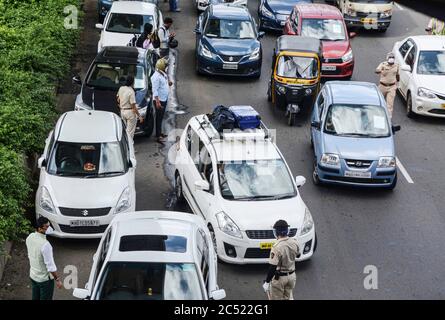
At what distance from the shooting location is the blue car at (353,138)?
55.2 ft

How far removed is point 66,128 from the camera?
15.4 meters

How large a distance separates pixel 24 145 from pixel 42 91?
8.16 ft

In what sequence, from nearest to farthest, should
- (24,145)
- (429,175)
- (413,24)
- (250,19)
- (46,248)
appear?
(46,248)
(24,145)
(429,175)
(250,19)
(413,24)

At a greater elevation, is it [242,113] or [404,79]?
[242,113]

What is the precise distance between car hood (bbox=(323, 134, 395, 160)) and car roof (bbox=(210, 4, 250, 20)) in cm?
845

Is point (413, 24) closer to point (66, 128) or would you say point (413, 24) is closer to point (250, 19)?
point (250, 19)

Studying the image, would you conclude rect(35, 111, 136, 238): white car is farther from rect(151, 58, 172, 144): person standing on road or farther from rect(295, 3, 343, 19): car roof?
rect(295, 3, 343, 19): car roof

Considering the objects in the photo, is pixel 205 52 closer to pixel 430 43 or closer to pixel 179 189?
pixel 430 43

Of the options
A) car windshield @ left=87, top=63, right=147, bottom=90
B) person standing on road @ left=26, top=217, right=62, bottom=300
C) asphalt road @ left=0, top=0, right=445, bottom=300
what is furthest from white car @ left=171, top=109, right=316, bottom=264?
car windshield @ left=87, top=63, right=147, bottom=90

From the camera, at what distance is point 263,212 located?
13.6m

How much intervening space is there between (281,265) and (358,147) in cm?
645

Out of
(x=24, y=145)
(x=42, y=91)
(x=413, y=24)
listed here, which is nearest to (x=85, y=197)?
(x=24, y=145)

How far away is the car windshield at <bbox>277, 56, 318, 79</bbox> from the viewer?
21.3 m

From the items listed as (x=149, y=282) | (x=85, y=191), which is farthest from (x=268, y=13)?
(x=149, y=282)
